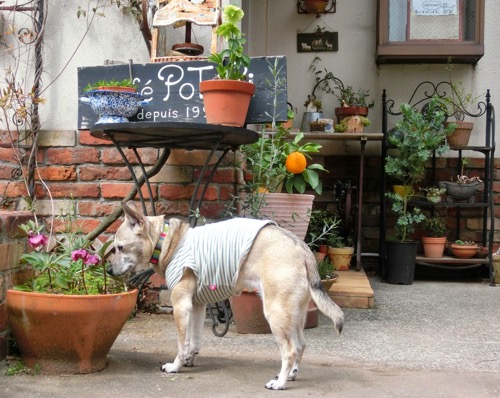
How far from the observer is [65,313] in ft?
10.1

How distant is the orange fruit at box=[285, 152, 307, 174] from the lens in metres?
4.39

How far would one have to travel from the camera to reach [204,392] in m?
2.95

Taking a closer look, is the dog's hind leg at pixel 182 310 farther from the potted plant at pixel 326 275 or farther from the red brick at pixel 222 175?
the potted plant at pixel 326 275

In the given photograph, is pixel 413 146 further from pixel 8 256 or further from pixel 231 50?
pixel 8 256

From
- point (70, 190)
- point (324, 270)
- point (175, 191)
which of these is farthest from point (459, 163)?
point (70, 190)

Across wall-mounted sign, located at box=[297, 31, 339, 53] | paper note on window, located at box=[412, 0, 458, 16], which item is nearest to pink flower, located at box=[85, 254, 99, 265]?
wall-mounted sign, located at box=[297, 31, 339, 53]

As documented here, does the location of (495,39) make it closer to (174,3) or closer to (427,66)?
(427,66)

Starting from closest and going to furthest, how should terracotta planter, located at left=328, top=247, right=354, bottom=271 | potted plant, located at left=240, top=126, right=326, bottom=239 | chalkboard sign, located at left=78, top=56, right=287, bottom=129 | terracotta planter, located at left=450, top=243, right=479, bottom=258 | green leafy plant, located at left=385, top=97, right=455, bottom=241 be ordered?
chalkboard sign, located at left=78, top=56, right=287, bottom=129, potted plant, located at left=240, top=126, right=326, bottom=239, green leafy plant, located at left=385, top=97, right=455, bottom=241, terracotta planter, located at left=328, top=247, right=354, bottom=271, terracotta planter, located at left=450, top=243, right=479, bottom=258

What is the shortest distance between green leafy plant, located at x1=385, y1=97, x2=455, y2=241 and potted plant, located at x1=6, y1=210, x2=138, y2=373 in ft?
10.7

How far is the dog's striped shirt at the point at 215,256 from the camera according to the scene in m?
3.13

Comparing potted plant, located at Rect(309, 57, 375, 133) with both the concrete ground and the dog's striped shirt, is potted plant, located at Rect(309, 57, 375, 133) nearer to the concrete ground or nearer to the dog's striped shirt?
the concrete ground

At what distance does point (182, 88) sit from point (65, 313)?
5.52 feet

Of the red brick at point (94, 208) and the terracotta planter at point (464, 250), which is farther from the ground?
the red brick at point (94, 208)

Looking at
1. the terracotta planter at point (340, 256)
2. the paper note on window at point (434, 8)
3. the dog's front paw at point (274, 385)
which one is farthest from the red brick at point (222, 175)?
the paper note on window at point (434, 8)
